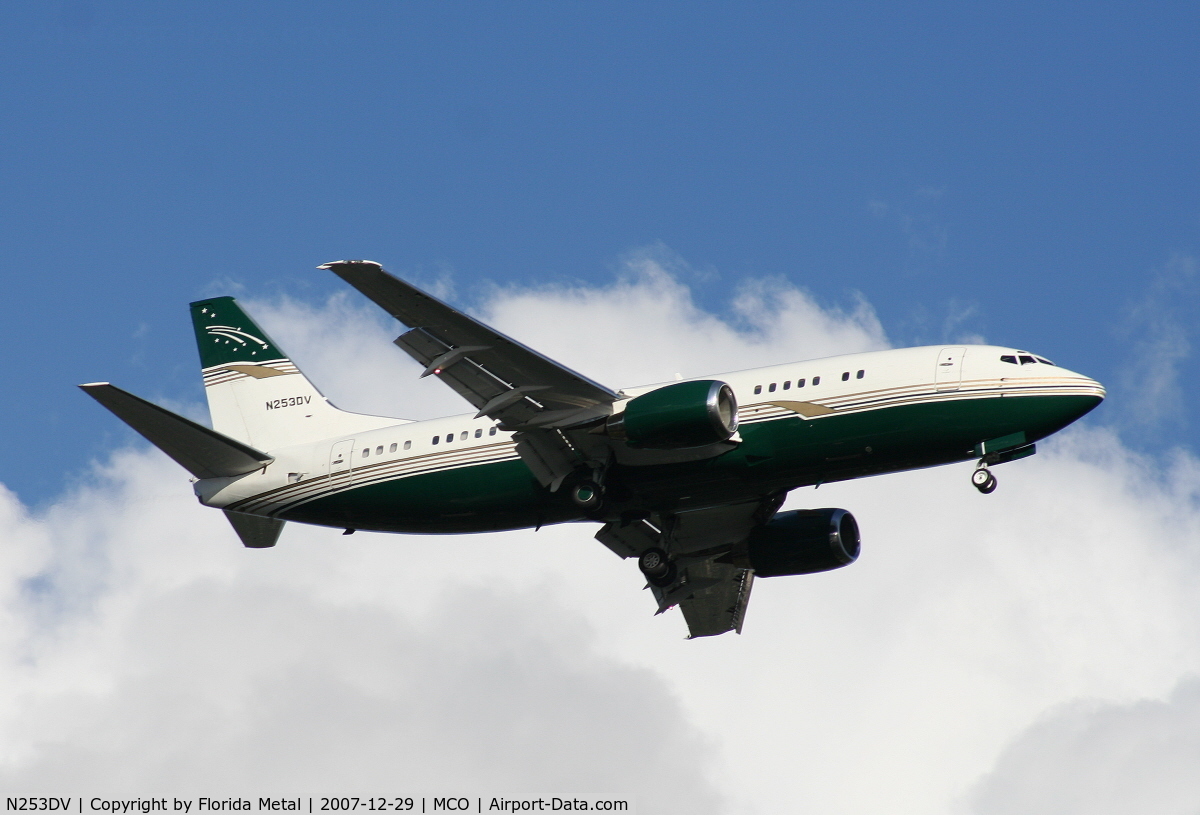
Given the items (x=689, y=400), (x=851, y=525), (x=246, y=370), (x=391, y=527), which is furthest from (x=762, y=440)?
(x=246, y=370)

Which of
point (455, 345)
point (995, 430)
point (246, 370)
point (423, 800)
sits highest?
point (246, 370)

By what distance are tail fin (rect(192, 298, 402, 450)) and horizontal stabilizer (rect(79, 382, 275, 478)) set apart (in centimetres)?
190

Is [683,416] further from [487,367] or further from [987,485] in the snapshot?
[987,485]

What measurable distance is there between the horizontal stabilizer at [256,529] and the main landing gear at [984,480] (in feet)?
63.5

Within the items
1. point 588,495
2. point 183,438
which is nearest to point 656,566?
point 588,495

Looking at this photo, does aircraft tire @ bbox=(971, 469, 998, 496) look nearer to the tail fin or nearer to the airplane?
the airplane

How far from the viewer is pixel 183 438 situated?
41.8 metres

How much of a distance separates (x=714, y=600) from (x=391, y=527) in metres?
10.8

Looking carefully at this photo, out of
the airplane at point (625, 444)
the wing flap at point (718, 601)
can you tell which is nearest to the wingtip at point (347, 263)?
the airplane at point (625, 444)

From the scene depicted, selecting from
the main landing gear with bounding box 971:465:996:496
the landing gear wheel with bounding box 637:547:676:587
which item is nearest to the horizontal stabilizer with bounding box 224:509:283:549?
the landing gear wheel with bounding box 637:547:676:587

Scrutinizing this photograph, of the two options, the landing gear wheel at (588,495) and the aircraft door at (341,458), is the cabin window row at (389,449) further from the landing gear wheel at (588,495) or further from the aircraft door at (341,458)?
the landing gear wheel at (588,495)

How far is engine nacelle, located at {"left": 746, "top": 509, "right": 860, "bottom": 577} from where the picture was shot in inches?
1742

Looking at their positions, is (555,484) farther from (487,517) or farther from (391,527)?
(391,527)

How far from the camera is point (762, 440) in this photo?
38.0 metres
